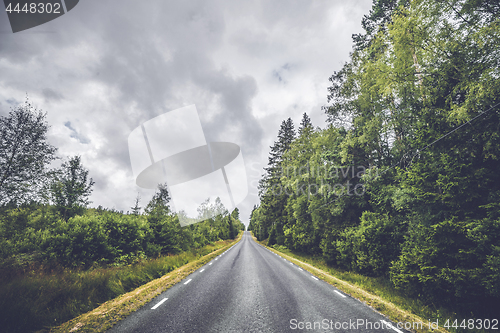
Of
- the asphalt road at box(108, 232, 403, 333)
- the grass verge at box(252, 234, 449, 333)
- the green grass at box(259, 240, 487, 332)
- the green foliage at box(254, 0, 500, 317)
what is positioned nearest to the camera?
the asphalt road at box(108, 232, 403, 333)

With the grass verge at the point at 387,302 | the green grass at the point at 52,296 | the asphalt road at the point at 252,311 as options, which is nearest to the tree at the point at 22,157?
the green grass at the point at 52,296

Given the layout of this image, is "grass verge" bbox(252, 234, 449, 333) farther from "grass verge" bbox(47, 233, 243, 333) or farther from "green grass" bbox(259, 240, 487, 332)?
"grass verge" bbox(47, 233, 243, 333)

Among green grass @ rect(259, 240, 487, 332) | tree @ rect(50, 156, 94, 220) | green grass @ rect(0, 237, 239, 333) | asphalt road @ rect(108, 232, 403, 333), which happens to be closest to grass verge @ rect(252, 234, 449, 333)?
green grass @ rect(259, 240, 487, 332)

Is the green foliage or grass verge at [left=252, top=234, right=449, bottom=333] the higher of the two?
the green foliage

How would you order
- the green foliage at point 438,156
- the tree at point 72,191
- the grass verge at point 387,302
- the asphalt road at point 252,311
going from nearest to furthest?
the asphalt road at point 252,311 < the grass verge at point 387,302 < the green foliage at point 438,156 < the tree at point 72,191

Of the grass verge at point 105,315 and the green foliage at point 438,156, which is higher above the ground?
the green foliage at point 438,156

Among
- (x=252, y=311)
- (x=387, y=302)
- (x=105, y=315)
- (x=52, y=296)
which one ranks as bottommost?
(x=387, y=302)

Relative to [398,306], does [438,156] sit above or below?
above

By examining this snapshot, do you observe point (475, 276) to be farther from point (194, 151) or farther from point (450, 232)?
point (194, 151)

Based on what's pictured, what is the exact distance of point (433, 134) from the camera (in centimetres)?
713

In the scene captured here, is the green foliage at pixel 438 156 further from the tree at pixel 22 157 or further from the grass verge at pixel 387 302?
the tree at pixel 22 157

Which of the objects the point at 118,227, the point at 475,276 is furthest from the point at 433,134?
the point at 118,227

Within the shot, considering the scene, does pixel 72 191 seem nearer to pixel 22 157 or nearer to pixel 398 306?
pixel 22 157

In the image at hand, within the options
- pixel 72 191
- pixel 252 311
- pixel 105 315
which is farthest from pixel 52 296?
pixel 72 191
